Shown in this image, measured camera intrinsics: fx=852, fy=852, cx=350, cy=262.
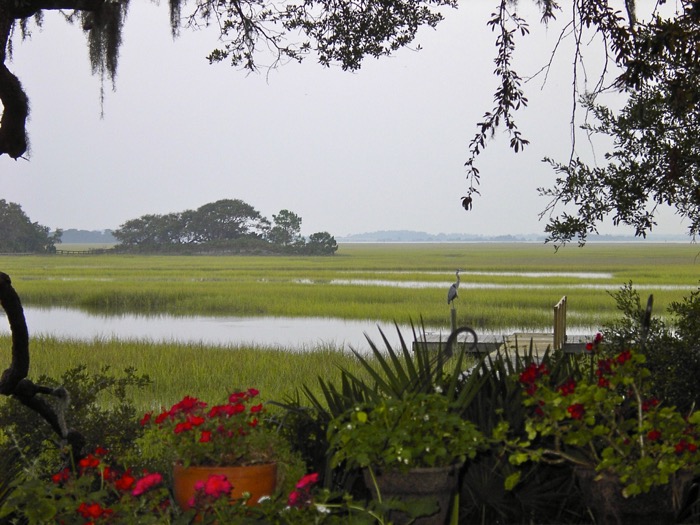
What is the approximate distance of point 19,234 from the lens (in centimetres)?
8856

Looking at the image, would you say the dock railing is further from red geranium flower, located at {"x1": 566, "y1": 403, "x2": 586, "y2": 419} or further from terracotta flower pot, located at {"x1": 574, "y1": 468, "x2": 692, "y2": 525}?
red geranium flower, located at {"x1": 566, "y1": 403, "x2": 586, "y2": 419}

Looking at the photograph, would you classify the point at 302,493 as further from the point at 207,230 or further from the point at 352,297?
the point at 207,230

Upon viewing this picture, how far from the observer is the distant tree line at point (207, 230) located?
9438cm

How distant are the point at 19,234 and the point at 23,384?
8971 centimetres

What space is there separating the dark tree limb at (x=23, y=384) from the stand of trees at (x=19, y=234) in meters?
88.3

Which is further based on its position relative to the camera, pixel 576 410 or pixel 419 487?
pixel 576 410

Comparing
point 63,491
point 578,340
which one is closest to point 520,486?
point 63,491

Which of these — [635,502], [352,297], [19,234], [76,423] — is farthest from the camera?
[19,234]

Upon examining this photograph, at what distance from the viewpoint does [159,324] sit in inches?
947

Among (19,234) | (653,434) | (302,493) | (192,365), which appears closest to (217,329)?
(192,365)

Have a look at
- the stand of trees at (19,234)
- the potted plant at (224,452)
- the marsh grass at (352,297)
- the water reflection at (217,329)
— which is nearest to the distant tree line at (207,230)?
the stand of trees at (19,234)

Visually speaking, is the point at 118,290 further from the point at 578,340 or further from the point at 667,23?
the point at 667,23

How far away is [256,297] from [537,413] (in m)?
27.5

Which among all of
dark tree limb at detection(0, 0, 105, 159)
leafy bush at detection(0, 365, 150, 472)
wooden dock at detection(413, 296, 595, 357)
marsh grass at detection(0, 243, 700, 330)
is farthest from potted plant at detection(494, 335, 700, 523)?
marsh grass at detection(0, 243, 700, 330)
